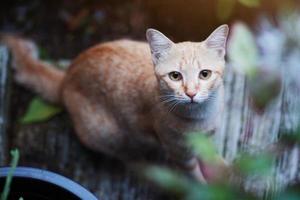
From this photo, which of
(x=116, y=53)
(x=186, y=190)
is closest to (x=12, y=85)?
(x=116, y=53)

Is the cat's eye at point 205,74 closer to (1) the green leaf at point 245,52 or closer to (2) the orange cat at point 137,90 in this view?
(2) the orange cat at point 137,90

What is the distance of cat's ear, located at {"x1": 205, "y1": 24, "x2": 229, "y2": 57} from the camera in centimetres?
209

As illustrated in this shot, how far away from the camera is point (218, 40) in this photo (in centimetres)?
213

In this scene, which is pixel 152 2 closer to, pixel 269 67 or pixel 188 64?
pixel 188 64

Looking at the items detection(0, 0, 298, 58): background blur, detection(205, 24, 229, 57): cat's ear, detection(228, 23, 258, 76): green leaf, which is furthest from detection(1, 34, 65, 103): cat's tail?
detection(228, 23, 258, 76): green leaf

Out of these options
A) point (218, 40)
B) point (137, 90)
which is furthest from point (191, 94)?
point (137, 90)

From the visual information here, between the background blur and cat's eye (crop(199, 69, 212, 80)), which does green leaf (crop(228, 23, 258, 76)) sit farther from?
the background blur

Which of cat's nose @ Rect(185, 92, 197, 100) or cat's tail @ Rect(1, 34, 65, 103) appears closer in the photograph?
cat's nose @ Rect(185, 92, 197, 100)

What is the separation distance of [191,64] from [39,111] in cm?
122

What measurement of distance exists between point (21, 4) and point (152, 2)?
0.87 meters

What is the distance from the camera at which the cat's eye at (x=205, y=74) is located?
7.14 feet

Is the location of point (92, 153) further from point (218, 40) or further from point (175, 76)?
point (218, 40)

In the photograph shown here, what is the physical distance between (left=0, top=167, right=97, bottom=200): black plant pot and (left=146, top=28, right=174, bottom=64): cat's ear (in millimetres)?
561

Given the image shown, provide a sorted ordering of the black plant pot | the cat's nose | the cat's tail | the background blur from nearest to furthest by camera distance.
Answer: the black plant pot → the cat's nose → the cat's tail → the background blur
